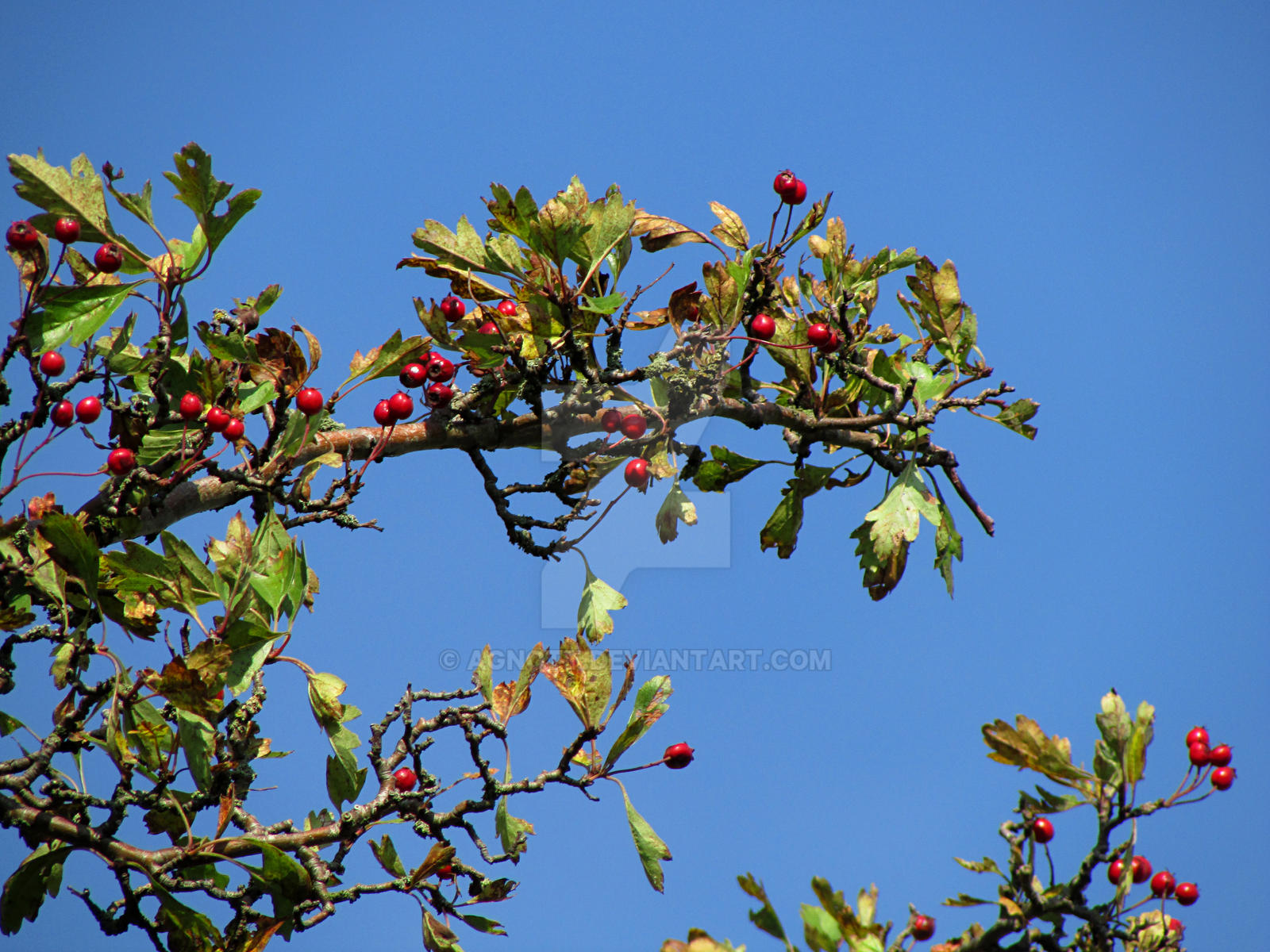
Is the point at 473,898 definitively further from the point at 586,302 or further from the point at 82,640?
the point at 586,302

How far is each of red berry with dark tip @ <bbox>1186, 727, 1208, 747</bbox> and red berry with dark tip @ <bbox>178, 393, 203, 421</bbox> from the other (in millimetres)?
1849

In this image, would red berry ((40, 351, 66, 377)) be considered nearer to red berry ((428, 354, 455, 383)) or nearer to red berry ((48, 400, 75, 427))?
red berry ((48, 400, 75, 427))

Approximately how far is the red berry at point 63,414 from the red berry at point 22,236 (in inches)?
11.8

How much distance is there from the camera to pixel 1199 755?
1925 mm

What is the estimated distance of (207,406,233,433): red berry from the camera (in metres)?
1.99

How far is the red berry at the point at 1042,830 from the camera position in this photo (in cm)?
186

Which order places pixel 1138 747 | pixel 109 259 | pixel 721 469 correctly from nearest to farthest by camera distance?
pixel 1138 747 < pixel 109 259 < pixel 721 469

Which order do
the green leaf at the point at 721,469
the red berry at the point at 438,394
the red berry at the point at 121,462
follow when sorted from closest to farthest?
the red berry at the point at 121,462, the red berry at the point at 438,394, the green leaf at the point at 721,469

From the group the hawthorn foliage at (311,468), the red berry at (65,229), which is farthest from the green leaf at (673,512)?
the red berry at (65,229)

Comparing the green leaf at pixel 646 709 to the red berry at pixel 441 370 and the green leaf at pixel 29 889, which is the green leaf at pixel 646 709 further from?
the green leaf at pixel 29 889

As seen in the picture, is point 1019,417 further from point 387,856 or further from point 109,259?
point 109,259

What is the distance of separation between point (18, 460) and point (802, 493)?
5.46 ft

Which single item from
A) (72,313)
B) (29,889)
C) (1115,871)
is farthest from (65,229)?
(1115,871)

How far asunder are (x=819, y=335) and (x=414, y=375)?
2.82 ft
